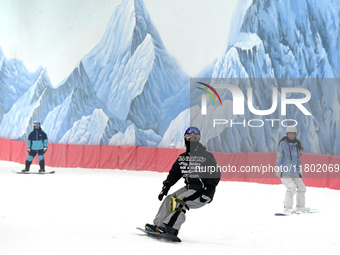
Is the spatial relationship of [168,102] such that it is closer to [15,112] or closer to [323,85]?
[323,85]

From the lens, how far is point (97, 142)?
29797 mm

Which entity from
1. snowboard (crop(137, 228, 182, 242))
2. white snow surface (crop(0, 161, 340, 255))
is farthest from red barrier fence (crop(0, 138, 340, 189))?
snowboard (crop(137, 228, 182, 242))

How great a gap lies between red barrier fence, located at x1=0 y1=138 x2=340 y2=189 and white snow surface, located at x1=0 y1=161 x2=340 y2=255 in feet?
2.26

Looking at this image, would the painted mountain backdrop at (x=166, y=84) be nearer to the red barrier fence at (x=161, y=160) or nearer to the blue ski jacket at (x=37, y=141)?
the red barrier fence at (x=161, y=160)

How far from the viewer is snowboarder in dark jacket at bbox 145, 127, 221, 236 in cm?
825

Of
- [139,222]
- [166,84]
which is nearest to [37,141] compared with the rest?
[166,84]

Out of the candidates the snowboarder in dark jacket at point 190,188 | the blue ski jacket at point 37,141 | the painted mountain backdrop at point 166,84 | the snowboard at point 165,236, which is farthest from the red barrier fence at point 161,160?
the snowboard at point 165,236

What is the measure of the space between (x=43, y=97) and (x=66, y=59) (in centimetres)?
291

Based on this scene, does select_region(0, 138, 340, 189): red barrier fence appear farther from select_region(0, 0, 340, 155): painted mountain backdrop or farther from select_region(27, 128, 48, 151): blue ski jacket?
select_region(27, 128, 48, 151): blue ski jacket

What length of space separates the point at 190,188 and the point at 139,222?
2564mm

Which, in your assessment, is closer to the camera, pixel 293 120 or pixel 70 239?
pixel 70 239

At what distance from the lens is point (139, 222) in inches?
421

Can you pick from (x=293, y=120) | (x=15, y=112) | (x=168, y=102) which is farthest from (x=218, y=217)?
(x=15, y=112)

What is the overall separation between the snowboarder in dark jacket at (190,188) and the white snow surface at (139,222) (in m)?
0.31
